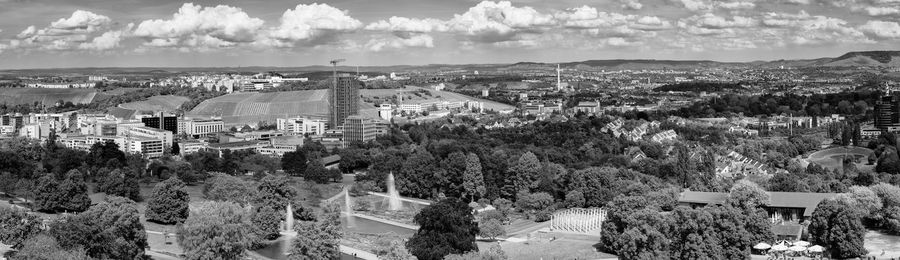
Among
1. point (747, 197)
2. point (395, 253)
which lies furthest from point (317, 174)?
point (395, 253)

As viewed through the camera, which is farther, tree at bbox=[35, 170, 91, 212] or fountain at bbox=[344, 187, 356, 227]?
fountain at bbox=[344, 187, 356, 227]

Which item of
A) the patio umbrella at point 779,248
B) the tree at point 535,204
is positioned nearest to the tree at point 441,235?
the tree at point 535,204

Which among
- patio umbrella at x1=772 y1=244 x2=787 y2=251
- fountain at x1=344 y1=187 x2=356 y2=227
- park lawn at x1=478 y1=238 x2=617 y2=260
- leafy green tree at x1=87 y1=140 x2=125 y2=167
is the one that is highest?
leafy green tree at x1=87 y1=140 x2=125 y2=167

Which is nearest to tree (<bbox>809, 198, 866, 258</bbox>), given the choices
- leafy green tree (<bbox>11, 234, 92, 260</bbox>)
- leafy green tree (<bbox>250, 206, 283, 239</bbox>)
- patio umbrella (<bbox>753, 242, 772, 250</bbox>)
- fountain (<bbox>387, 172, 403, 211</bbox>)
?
patio umbrella (<bbox>753, 242, 772, 250</bbox>)

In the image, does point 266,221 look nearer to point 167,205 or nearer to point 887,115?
point 167,205

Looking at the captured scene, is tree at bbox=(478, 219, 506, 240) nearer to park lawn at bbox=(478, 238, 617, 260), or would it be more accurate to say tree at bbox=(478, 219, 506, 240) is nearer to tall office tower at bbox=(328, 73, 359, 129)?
park lawn at bbox=(478, 238, 617, 260)

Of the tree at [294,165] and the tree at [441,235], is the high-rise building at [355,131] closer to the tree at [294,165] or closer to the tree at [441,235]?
the tree at [294,165]
